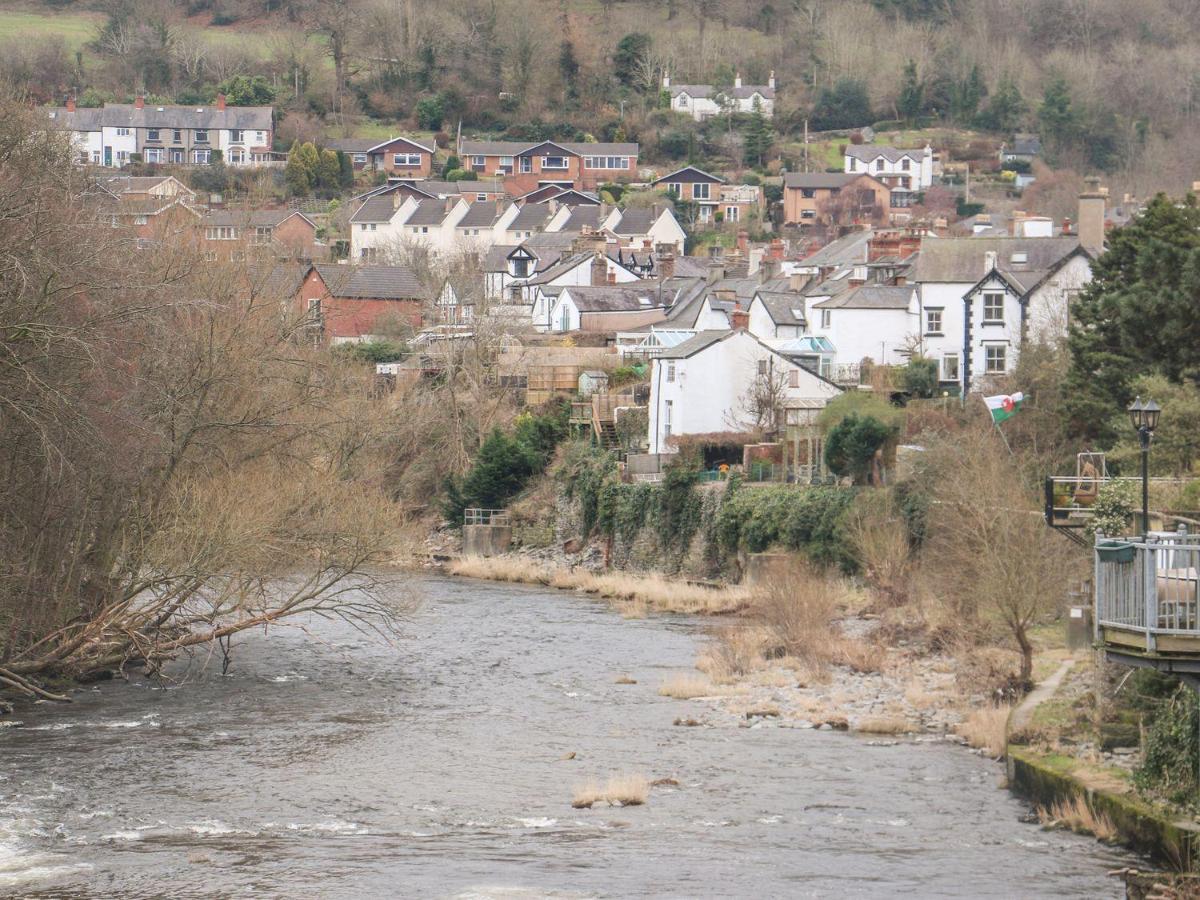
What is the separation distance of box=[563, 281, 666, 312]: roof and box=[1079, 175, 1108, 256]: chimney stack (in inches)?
1095

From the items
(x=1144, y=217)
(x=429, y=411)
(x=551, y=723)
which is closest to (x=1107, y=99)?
(x=429, y=411)

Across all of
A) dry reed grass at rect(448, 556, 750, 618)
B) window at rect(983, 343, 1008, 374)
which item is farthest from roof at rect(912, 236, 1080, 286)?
dry reed grass at rect(448, 556, 750, 618)

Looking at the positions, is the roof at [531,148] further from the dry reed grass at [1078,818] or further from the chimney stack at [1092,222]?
the dry reed grass at [1078,818]

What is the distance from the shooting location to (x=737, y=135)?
140 m

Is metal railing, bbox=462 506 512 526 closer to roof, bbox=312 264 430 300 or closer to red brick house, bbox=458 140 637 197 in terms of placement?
roof, bbox=312 264 430 300

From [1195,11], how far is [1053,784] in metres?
168

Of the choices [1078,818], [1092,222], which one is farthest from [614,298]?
[1078,818]

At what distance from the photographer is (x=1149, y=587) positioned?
1933cm

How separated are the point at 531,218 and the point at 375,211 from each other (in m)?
10.4

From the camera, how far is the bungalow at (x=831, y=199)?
119m

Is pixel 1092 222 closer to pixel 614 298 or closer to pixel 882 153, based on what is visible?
pixel 614 298

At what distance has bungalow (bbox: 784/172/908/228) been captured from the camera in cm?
11881

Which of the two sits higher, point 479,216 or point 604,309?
point 479,216

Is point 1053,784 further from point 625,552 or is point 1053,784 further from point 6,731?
point 625,552
